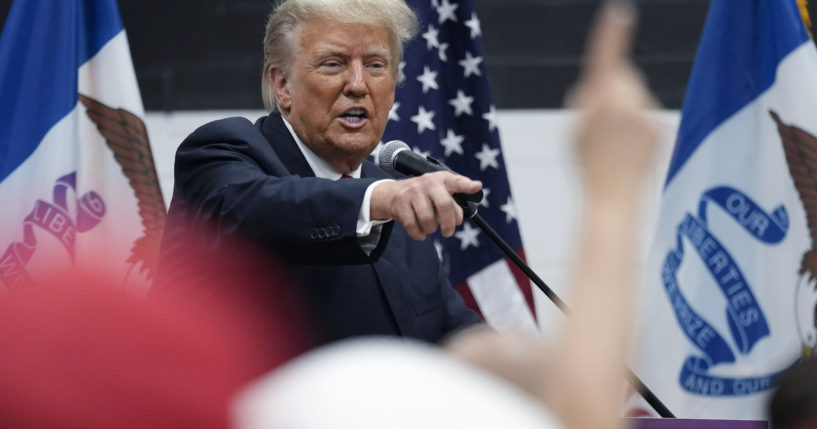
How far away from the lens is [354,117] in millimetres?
2014

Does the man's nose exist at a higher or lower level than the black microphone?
higher


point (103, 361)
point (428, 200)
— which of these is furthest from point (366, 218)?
point (103, 361)

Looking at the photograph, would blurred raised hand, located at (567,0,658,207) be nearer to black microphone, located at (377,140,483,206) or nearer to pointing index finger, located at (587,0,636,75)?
pointing index finger, located at (587,0,636,75)

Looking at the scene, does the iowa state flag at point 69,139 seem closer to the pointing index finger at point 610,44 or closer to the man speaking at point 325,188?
the man speaking at point 325,188

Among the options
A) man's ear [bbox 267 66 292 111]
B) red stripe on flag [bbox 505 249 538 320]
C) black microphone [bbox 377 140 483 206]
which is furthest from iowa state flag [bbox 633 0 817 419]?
black microphone [bbox 377 140 483 206]

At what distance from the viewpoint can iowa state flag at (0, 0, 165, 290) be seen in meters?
2.72

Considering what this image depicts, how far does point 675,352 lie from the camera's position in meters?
2.87

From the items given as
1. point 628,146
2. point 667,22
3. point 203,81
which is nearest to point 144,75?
point 203,81

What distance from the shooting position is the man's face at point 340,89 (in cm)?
200

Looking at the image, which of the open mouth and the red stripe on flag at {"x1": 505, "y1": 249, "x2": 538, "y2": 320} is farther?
the red stripe on flag at {"x1": 505, "y1": 249, "x2": 538, "y2": 320}

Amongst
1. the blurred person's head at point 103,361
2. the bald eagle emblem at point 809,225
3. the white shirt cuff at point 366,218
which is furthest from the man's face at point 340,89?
the blurred person's head at point 103,361

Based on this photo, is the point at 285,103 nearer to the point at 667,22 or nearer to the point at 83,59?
the point at 83,59

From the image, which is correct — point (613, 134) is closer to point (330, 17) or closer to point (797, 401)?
point (797, 401)

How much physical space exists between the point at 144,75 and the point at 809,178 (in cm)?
203
